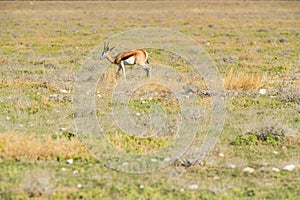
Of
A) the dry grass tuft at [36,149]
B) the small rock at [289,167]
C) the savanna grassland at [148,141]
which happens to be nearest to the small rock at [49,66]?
the savanna grassland at [148,141]

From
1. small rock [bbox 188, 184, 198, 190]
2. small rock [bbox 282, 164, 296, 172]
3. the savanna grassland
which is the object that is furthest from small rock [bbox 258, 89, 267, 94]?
small rock [bbox 188, 184, 198, 190]

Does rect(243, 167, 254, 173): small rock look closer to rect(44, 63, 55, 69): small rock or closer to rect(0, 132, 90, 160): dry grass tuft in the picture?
rect(0, 132, 90, 160): dry grass tuft

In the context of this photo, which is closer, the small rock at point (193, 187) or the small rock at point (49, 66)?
the small rock at point (193, 187)

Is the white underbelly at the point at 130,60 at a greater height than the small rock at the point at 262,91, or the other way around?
the white underbelly at the point at 130,60

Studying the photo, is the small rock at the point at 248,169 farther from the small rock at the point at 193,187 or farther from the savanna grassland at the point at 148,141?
the small rock at the point at 193,187

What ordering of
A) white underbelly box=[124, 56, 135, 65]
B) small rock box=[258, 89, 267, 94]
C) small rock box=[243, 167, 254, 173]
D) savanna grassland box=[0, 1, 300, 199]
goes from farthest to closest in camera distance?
white underbelly box=[124, 56, 135, 65], small rock box=[258, 89, 267, 94], small rock box=[243, 167, 254, 173], savanna grassland box=[0, 1, 300, 199]

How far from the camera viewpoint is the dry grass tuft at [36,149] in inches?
289

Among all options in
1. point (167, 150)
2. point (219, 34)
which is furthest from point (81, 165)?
point (219, 34)

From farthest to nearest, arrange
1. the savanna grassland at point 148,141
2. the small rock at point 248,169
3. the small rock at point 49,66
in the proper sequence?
the small rock at point 49,66, the small rock at point 248,169, the savanna grassland at point 148,141

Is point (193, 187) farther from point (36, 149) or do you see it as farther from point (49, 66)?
point (49, 66)

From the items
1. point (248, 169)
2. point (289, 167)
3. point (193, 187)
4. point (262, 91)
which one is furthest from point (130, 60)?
point (193, 187)

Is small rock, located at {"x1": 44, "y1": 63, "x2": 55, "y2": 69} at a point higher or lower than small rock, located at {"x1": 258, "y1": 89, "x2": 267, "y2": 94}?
lower

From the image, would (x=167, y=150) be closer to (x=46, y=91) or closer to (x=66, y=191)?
(x=66, y=191)

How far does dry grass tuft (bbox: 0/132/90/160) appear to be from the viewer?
24.1 ft
